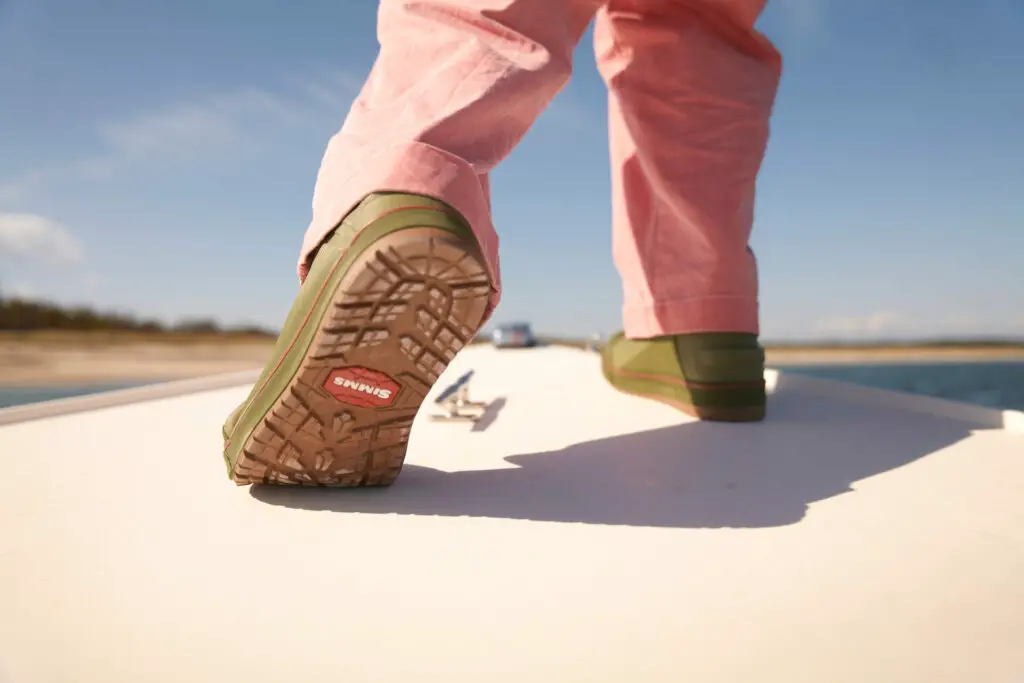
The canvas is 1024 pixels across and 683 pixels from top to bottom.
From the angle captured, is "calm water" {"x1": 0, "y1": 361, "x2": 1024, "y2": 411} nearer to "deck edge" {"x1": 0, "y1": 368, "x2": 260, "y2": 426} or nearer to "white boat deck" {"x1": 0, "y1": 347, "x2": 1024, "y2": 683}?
"deck edge" {"x1": 0, "y1": 368, "x2": 260, "y2": 426}

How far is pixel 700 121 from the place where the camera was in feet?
3.64

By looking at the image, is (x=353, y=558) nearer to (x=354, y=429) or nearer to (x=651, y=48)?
(x=354, y=429)

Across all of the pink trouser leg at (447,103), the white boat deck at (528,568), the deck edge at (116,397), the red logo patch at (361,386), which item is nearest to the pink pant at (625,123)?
the pink trouser leg at (447,103)

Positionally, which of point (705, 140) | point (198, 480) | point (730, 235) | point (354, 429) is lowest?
point (198, 480)

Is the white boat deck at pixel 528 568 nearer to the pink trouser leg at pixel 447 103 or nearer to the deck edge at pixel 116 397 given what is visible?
the pink trouser leg at pixel 447 103

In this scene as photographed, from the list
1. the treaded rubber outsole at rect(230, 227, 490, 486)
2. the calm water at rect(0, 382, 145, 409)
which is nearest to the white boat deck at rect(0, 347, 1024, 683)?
the treaded rubber outsole at rect(230, 227, 490, 486)

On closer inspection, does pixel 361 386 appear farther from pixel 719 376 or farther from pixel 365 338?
pixel 719 376

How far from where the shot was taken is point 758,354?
3.64 ft

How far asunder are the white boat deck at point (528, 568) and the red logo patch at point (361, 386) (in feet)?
0.37

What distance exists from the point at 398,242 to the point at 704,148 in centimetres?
81

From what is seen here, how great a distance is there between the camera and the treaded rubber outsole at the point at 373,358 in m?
0.52

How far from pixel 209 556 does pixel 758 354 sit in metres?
0.96

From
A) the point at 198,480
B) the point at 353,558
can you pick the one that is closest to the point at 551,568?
the point at 353,558

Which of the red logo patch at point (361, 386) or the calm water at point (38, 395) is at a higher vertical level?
the red logo patch at point (361, 386)
